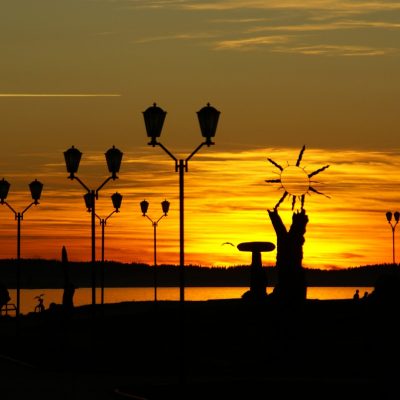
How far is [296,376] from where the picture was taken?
37875 millimetres

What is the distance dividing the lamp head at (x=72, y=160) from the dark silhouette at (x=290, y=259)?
61.0ft

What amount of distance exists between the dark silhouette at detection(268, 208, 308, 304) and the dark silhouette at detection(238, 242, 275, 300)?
1.98m

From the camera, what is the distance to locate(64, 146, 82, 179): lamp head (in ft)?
123

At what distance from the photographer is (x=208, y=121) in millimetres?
30141

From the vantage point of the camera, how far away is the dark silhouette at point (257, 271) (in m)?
57.7

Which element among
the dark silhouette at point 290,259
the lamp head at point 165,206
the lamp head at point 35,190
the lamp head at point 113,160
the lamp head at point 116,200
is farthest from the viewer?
the lamp head at point 165,206

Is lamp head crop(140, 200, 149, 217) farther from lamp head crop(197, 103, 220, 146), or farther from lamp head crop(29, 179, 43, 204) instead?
lamp head crop(197, 103, 220, 146)

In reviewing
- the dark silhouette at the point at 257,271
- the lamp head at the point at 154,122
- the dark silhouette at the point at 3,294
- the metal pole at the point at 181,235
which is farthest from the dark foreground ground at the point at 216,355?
the dark silhouette at the point at 3,294

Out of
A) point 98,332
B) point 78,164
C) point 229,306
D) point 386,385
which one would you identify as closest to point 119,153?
point 78,164

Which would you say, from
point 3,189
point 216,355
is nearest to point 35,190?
point 3,189

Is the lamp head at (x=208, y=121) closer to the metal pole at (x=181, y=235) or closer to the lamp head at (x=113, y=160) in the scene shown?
the metal pole at (x=181, y=235)

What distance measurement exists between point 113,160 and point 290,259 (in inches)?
781

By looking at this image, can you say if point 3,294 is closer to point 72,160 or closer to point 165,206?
point 165,206

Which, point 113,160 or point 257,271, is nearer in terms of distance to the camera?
point 113,160
